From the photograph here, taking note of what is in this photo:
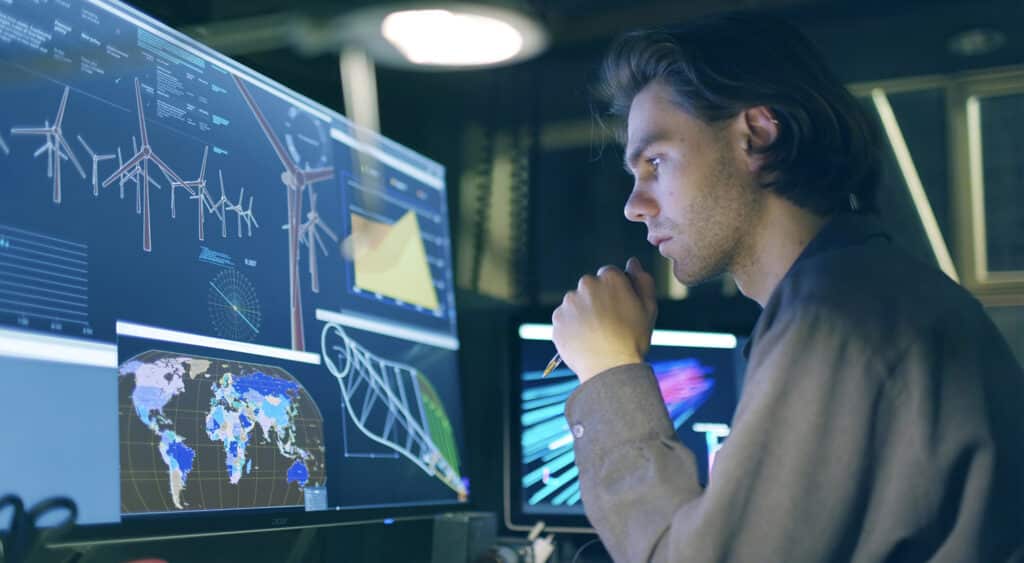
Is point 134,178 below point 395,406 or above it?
above

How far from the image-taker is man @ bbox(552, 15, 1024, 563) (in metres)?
0.85

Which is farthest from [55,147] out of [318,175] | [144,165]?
[318,175]

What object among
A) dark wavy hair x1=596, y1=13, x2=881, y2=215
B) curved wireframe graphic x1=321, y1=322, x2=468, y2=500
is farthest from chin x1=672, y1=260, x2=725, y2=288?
curved wireframe graphic x1=321, y1=322, x2=468, y2=500

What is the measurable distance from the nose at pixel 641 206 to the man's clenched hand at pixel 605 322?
0.07 m

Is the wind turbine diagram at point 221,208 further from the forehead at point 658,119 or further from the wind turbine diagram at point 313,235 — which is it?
the forehead at point 658,119

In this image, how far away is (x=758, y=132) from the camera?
115 cm

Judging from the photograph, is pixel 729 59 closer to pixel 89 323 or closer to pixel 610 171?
pixel 89 323

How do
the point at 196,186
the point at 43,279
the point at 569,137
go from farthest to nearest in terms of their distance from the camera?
the point at 569,137 → the point at 196,186 → the point at 43,279

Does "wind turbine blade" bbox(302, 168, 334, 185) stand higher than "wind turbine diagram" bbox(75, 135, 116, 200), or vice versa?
"wind turbine blade" bbox(302, 168, 334, 185)

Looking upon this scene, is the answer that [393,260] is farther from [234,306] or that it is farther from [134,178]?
[134,178]

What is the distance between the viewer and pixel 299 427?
1.29 meters

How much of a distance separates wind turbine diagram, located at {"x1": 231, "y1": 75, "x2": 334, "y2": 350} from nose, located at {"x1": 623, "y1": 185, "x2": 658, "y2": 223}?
432 mm

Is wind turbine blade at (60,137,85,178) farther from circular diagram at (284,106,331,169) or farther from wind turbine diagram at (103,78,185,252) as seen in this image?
circular diagram at (284,106,331,169)

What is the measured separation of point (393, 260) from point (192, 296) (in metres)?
0.46
